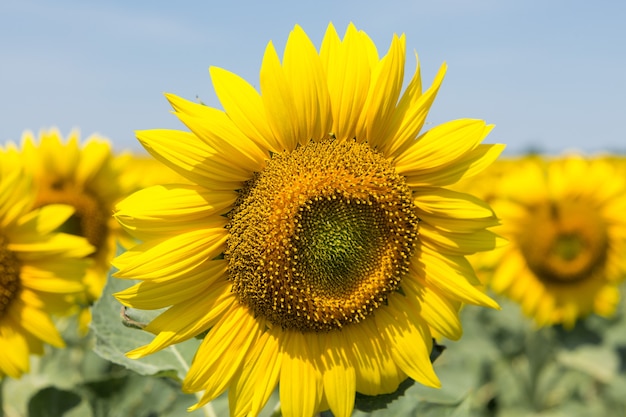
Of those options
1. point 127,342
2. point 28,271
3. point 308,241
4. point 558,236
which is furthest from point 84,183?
point 558,236

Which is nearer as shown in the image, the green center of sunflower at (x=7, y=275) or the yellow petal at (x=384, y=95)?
the yellow petal at (x=384, y=95)

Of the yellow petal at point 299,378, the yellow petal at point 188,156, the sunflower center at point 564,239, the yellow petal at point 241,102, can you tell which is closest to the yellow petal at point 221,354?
the yellow petal at point 299,378

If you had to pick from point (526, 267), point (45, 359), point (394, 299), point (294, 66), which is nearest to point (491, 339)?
point (526, 267)

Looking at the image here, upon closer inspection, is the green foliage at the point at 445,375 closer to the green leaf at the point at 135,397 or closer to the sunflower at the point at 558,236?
the green leaf at the point at 135,397

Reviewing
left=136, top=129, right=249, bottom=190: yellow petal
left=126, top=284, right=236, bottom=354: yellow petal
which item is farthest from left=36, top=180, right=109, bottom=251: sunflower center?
left=136, top=129, right=249, bottom=190: yellow petal

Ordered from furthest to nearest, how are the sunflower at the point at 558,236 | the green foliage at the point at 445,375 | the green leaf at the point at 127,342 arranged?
the sunflower at the point at 558,236, the green foliage at the point at 445,375, the green leaf at the point at 127,342

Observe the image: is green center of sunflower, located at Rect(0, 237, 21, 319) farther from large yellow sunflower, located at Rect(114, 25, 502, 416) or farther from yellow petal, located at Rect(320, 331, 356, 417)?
yellow petal, located at Rect(320, 331, 356, 417)

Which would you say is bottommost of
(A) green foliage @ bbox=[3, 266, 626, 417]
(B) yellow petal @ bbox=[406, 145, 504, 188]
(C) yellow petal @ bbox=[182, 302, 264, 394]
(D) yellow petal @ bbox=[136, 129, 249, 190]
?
(A) green foliage @ bbox=[3, 266, 626, 417]
